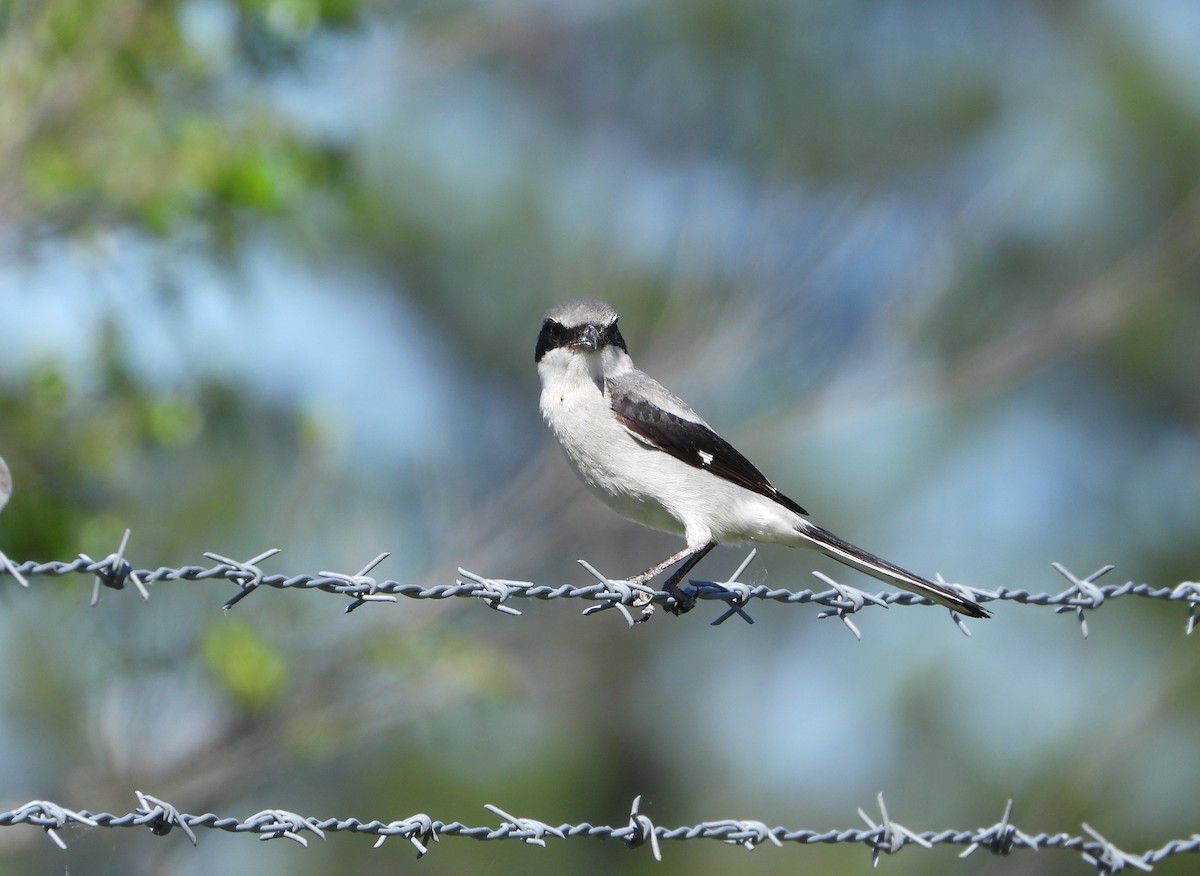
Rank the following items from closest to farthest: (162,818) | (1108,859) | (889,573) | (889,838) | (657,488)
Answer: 1. (162,818)
2. (889,838)
3. (1108,859)
4. (889,573)
5. (657,488)

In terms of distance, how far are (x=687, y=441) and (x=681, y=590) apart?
745 mm

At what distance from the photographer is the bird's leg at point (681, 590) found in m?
4.22

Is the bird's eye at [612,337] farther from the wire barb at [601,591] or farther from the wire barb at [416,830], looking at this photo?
the wire barb at [416,830]

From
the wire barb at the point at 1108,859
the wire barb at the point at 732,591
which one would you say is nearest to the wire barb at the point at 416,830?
the wire barb at the point at 732,591

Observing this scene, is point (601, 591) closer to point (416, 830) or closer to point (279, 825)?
point (416, 830)

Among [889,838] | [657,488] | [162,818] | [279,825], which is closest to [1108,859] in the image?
[889,838]

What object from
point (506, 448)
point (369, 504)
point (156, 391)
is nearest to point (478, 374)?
point (369, 504)

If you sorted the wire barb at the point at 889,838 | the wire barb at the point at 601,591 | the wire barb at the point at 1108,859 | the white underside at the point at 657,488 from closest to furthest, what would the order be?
the wire barb at the point at 601,591
the wire barb at the point at 889,838
the wire barb at the point at 1108,859
the white underside at the point at 657,488

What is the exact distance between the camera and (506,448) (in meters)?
9.27

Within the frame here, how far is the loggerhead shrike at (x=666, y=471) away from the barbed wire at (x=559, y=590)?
52cm

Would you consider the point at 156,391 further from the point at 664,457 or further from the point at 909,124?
the point at 909,124

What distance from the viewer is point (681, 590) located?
427 centimetres

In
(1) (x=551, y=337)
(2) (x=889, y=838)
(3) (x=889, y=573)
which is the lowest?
(2) (x=889, y=838)

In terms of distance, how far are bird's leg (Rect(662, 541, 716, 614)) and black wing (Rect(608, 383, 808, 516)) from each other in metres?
0.27
